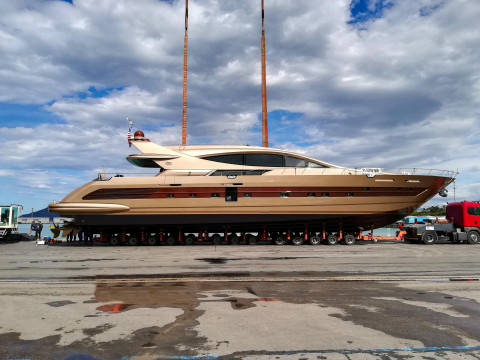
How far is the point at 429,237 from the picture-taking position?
22344mm

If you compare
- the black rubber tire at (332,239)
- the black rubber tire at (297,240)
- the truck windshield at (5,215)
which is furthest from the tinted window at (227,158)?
the truck windshield at (5,215)

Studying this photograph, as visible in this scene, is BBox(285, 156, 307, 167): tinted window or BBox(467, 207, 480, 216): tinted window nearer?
BBox(467, 207, 480, 216): tinted window

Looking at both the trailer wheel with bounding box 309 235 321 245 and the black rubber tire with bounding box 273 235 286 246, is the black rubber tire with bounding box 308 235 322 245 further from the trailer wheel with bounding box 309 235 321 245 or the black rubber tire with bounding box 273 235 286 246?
the black rubber tire with bounding box 273 235 286 246

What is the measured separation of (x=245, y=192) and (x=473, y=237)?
49.8 ft

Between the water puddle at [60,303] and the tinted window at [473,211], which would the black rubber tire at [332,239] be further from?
the water puddle at [60,303]

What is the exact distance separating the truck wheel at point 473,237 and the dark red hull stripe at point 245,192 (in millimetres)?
4781

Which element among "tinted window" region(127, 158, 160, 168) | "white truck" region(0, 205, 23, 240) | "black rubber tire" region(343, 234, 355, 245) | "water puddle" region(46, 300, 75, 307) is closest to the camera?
"water puddle" region(46, 300, 75, 307)

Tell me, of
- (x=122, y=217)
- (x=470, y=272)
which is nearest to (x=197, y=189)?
(x=122, y=217)

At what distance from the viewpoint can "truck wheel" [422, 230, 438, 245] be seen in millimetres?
22297

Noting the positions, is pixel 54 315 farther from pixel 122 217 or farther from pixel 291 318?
pixel 122 217

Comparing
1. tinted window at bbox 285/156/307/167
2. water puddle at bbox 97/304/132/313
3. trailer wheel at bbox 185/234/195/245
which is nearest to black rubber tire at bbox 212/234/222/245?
trailer wheel at bbox 185/234/195/245

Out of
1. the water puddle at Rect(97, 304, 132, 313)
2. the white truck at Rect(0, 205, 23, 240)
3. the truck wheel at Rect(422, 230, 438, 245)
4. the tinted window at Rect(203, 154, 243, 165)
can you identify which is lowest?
the water puddle at Rect(97, 304, 132, 313)

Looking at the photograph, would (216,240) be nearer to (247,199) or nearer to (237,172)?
(247,199)

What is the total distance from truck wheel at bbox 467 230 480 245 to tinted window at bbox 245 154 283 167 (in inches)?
516
